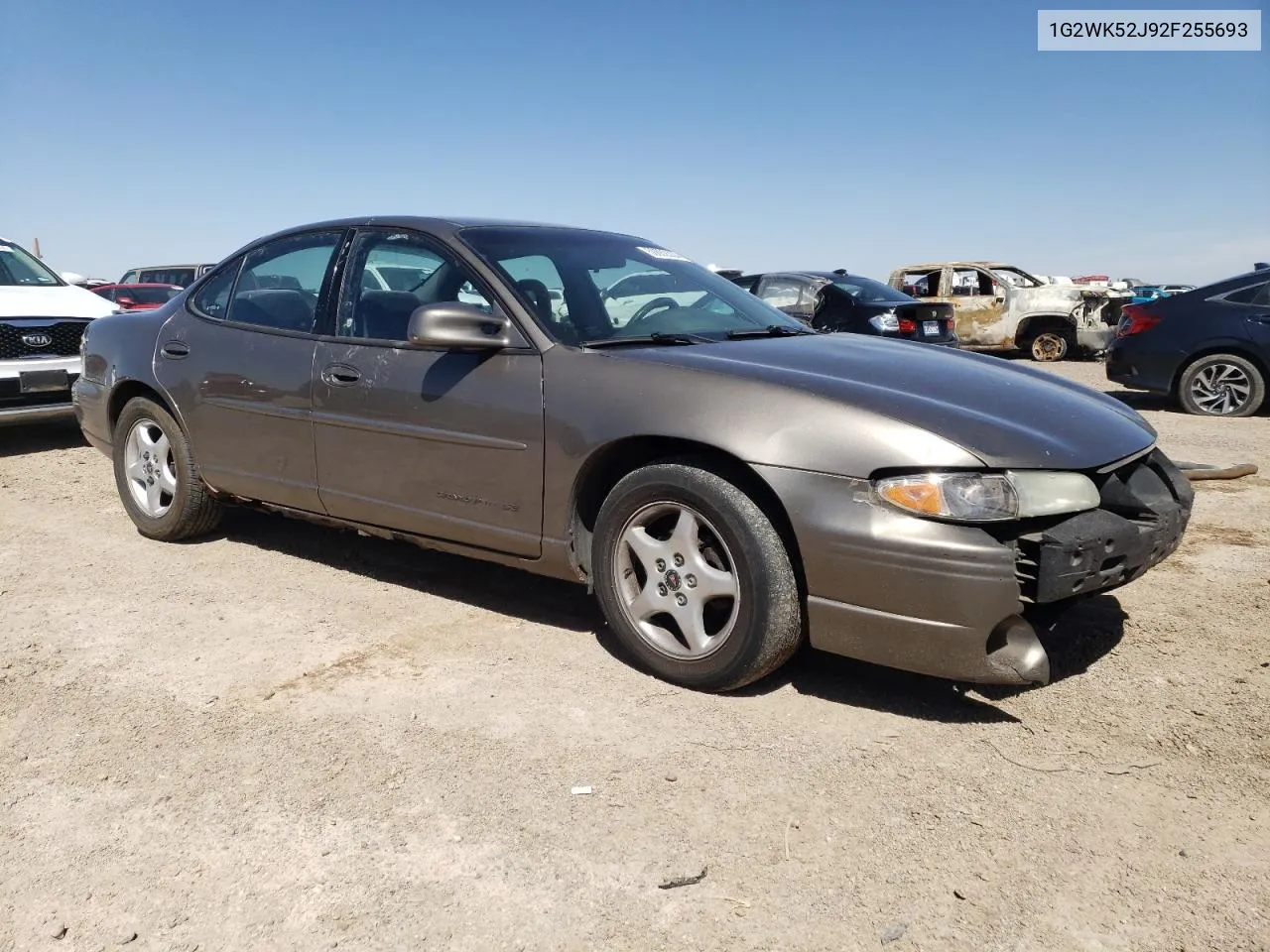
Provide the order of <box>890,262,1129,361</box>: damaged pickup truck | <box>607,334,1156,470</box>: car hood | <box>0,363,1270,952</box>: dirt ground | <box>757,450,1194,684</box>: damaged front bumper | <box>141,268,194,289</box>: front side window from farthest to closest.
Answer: <box>141,268,194,289</box>: front side window, <box>890,262,1129,361</box>: damaged pickup truck, <box>607,334,1156,470</box>: car hood, <box>757,450,1194,684</box>: damaged front bumper, <box>0,363,1270,952</box>: dirt ground

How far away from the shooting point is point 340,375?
4.08 metres

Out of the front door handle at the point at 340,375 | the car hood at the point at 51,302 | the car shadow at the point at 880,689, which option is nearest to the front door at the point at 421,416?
the front door handle at the point at 340,375

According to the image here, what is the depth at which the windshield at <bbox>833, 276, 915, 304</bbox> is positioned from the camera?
12.2 metres

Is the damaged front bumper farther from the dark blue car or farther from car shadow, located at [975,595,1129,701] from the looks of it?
the dark blue car

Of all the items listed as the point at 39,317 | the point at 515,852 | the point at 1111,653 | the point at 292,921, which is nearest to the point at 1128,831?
the point at 1111,653

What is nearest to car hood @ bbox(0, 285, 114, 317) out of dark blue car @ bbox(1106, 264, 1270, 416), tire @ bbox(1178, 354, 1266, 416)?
dark blue car @ bbox(1106, 264, 1270, 416)

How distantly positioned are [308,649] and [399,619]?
40cm

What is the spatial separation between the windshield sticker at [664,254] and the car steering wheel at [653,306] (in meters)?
0.45

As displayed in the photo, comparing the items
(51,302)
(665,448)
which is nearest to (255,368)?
(665,448)

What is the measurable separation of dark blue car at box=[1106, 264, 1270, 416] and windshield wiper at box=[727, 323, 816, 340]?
6791 mm

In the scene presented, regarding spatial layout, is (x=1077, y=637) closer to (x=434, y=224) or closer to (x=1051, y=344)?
(x=434, y=224)

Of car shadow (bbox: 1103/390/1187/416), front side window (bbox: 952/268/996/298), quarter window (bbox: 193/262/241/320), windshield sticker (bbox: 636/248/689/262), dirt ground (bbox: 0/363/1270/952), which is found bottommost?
dirt ground (bbox: 0/363/1270/952)

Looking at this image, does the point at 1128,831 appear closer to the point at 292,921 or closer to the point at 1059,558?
the point at 1059,558

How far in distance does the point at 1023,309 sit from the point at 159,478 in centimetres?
1426
